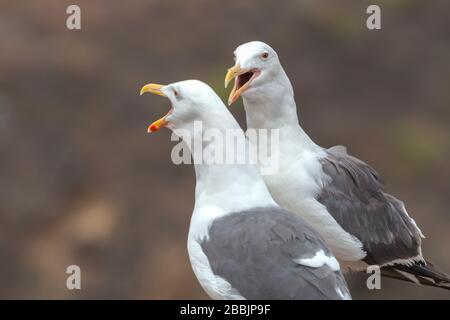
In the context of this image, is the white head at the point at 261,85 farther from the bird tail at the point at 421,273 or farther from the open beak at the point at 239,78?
the bird tail at the point at 421,273

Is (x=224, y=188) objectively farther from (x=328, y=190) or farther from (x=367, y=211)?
(x=367, y=211)

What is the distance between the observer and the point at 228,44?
14.5 metres

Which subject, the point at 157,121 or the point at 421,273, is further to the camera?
the point at 421,273

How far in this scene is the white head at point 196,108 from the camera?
512cm

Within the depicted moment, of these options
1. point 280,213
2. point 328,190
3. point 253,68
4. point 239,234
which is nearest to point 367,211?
point 328,190

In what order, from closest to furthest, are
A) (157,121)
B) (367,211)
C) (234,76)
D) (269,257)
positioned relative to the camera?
(269,257)
(157,121)
(234,76)
(367,211)

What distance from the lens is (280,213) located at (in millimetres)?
5137

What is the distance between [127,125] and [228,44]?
5.74ft

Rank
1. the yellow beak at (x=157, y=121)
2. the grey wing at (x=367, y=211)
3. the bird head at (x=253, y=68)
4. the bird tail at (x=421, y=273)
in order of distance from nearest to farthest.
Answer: the yellow beak at (x=157, y=121)
the bird head at (x=253, y=68)
the grey wing at (x=367, y=211)
the bird tail at (x=421, y=273)

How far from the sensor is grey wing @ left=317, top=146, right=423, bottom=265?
6.11 metres

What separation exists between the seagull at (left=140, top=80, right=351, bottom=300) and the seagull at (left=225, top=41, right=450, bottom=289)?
43cm

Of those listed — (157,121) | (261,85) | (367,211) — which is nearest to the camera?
(157,121)

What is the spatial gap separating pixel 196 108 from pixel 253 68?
640mm

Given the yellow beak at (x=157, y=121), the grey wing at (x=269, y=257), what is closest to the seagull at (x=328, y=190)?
the yellow beak at (x=157, y=121)
